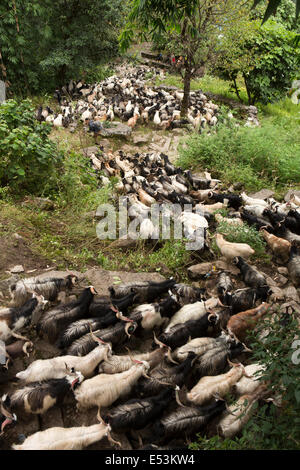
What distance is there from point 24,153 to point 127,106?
8103mm

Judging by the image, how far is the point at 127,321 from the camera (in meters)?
4.03

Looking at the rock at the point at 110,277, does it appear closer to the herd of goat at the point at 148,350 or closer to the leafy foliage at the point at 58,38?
the herd of goat at the point at 148,350

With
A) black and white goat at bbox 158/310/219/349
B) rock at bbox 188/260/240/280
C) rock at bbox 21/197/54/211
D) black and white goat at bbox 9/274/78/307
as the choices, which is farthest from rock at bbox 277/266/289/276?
rock at bbox 21/197/54/211

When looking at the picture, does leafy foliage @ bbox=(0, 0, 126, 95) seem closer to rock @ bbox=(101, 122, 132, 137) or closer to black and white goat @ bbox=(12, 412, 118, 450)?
→ rock @ bbox=(101, 122, 132, 137)

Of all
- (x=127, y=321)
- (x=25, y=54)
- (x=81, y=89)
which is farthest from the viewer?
(x=81, y=89)

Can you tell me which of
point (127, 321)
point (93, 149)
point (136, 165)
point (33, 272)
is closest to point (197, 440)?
point (127, 321)

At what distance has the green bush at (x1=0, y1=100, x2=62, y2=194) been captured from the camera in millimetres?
6223

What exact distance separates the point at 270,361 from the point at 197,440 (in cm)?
108

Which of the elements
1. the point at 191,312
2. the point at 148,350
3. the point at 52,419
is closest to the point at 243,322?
the point at 191,312

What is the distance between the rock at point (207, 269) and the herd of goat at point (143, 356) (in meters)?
0.19

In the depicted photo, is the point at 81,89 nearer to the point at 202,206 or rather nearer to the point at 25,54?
the point at 25,54

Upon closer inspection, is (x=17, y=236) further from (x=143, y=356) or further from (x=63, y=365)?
(x=143, y=356)

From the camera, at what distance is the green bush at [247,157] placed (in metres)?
8.13

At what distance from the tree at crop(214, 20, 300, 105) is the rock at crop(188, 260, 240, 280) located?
977 centimetres
